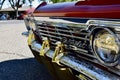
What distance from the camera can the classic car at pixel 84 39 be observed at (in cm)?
235

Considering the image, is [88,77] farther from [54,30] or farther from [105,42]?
[54,30]

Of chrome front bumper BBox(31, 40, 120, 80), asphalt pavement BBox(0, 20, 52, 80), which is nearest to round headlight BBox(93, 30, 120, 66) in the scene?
chrome front bumper BBox(31, 40, 120, 80)

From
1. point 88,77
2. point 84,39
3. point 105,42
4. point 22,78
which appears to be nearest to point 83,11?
point 84,39

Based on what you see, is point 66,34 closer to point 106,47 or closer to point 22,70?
point 106,47

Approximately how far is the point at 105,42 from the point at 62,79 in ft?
3.53

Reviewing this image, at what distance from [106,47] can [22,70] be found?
9.77ft

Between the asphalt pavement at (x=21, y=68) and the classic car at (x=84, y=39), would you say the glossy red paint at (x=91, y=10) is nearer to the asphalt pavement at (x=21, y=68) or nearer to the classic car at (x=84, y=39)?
the classic car at (x=84, y=39)

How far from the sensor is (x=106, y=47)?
2.42m

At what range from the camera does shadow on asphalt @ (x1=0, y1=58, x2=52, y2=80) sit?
4703mm

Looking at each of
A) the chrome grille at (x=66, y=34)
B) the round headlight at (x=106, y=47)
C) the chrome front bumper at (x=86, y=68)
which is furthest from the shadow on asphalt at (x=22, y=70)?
the round headlight at (x=106, y=47)

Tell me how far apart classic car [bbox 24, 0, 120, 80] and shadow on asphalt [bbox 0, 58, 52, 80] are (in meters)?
1.05

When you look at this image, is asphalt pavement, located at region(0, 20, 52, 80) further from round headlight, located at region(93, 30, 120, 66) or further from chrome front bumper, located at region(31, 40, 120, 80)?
round headlight, located at region(93, 30, 120, 66)

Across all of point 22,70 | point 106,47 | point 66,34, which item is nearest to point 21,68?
point 22,70

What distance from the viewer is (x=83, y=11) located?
274cm
